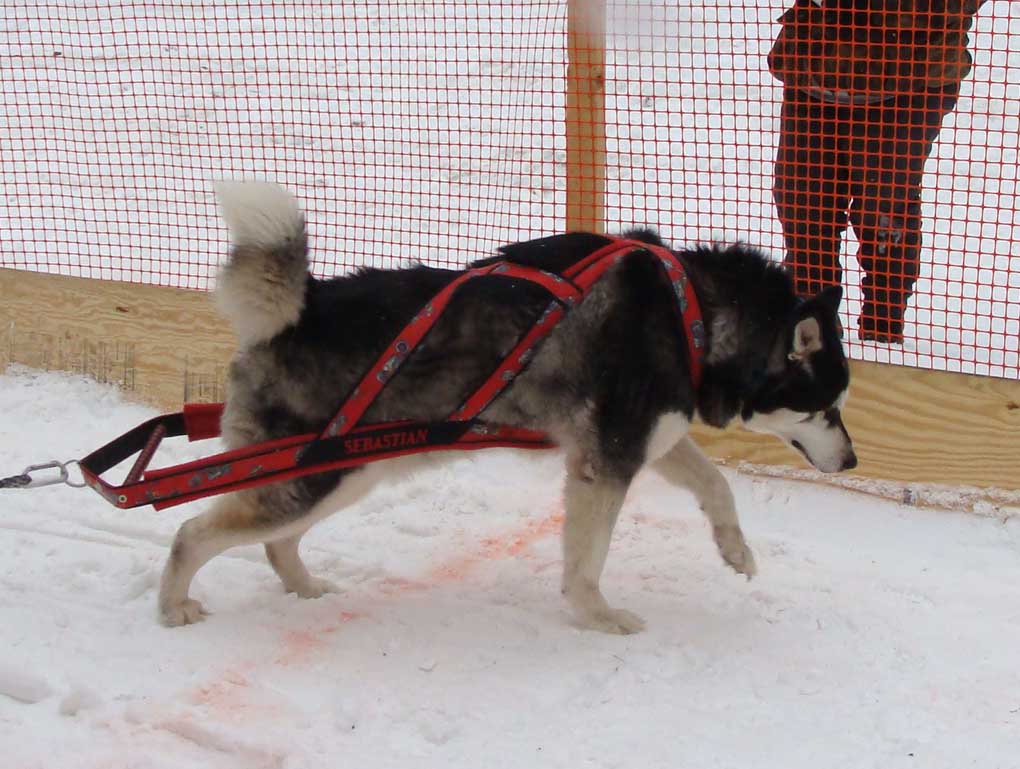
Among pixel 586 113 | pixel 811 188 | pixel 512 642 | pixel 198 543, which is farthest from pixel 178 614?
pixel 811 188

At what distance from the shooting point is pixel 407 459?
3.55 metres

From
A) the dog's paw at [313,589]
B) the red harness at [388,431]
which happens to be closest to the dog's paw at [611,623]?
the red harness at [388,431]

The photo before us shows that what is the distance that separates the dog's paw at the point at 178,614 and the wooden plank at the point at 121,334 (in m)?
1.88

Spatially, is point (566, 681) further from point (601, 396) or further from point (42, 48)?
point (42, 48)

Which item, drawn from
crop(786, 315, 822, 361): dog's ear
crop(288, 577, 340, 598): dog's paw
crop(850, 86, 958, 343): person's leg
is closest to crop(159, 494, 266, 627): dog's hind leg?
crop(288, 577, 340, 598): dog's paw

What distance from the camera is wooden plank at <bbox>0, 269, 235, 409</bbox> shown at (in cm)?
536

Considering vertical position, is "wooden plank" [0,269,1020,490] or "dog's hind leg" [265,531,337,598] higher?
"wooden plank" [0,269,1020,490]

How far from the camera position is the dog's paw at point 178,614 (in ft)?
11.8

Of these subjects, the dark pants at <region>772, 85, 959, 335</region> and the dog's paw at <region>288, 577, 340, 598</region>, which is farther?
the dark pants at <region>772, 85, 959, 335</region>

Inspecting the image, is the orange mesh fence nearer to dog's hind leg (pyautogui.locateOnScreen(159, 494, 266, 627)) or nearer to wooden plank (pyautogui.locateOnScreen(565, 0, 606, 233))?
wooden plank (pyautogui.locateOnScreen(565, 0, 606, 233))

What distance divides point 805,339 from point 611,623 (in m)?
1.12

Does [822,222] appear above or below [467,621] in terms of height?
above

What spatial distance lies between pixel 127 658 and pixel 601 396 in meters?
1.68

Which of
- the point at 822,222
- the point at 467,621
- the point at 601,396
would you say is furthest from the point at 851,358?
the point at 467,621
